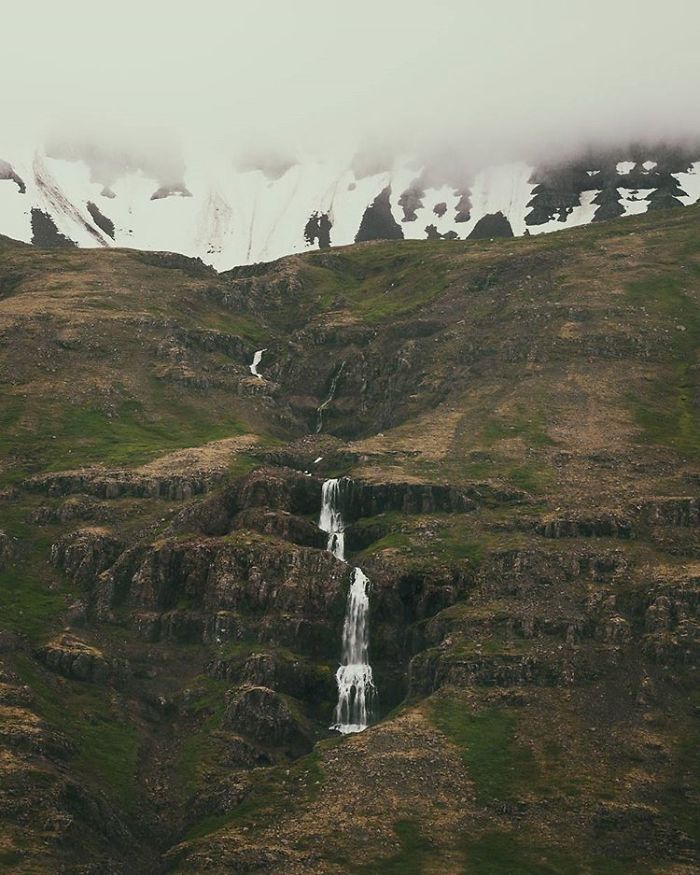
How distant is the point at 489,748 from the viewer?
14225cm

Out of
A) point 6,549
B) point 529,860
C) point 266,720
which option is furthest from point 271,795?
point 6,549

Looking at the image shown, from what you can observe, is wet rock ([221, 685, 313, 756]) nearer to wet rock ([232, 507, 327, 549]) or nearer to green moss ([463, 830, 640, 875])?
green moss ([463, 830, 640, 875])

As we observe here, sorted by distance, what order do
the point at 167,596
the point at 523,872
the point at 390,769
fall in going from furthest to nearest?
the point at 167,596
the point at 390,769
the point at 523,872

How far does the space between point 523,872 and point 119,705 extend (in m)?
63.8

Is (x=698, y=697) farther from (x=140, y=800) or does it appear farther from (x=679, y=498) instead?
(x=140, y=800)

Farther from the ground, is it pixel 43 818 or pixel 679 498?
pixel 679 498

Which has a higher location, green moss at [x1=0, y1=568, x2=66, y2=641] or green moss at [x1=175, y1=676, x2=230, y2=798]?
green moss at [x1=0, y1=568, x2=66, y2=641]

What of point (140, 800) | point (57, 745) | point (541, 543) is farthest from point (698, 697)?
point (57, 745)

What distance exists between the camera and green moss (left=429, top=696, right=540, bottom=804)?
13475 cm

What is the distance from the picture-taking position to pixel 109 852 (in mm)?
124312

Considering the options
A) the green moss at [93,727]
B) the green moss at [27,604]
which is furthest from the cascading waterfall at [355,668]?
the green moss at [27,604]

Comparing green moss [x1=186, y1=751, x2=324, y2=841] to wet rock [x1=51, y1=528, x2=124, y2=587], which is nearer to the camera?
green moss [x1=186, y1=751, x2=324, y2=841]

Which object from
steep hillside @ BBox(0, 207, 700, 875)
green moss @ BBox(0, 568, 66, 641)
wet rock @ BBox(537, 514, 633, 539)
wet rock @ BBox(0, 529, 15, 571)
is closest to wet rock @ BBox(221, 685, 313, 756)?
steep hillside @ BBox(0, 207, 700, 875)

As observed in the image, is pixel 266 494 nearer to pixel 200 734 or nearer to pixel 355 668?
pixel 355 668
